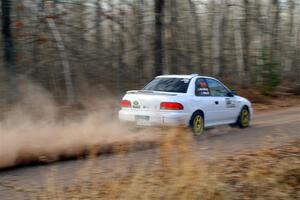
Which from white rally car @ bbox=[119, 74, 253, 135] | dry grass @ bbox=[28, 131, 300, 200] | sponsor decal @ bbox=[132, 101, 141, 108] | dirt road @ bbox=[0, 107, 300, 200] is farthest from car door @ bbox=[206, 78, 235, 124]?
dry grass @ bbox=[28, 131, 300, 200]

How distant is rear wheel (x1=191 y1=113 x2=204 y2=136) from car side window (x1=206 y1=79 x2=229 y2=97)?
3.38 ft

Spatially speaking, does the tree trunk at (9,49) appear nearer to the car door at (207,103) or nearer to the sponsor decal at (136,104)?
the sponsor decal at (136,104)

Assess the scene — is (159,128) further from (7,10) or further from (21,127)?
(7,10)

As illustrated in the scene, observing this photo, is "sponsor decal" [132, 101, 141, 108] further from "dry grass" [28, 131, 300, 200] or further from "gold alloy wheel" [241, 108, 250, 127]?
"dry grass" [28, 131, 300, 200]

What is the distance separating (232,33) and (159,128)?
2015 centimetres

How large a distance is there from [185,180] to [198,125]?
6.57m

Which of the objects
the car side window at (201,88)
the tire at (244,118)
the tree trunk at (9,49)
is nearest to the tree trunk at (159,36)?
the tree trunk at (9,49)

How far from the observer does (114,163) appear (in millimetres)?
9352

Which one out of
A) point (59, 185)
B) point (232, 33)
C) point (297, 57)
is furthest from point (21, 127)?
point (297, 57)

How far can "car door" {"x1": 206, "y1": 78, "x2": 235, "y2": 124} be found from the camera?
1389 cm

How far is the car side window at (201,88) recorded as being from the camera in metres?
13.3

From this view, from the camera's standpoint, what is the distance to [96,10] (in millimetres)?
23016

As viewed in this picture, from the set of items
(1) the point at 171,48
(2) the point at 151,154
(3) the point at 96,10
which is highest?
(3) the point at 96,10

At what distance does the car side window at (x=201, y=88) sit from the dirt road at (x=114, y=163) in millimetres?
1074
